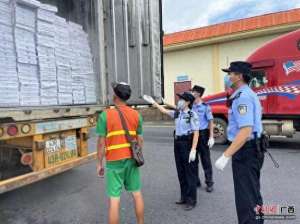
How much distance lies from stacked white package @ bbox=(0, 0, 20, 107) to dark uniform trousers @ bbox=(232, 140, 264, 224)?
2.43 m

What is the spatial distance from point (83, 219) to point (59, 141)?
3.50ft

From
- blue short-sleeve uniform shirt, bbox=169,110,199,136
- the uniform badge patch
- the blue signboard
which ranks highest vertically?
the blue signboard

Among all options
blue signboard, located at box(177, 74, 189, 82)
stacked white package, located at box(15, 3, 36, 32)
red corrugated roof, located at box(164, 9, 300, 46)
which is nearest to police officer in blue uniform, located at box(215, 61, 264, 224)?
stacked white package, located at box(15, 3, 36, 32)

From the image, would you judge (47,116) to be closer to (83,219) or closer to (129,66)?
(83,219)

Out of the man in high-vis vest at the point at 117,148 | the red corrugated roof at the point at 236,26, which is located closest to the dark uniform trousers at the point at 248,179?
the man in high-vis vest at the point at 117,148

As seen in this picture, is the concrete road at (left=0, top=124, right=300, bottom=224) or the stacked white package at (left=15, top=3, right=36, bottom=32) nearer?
the stacked white package at (left=15, top=3, right=36, bottom=32)

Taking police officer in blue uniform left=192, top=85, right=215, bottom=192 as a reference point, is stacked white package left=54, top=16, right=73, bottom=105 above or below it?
above

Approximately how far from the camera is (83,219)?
4285 millimetres

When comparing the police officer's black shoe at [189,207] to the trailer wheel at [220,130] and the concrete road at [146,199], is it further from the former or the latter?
the trailer wheel at [220,130]

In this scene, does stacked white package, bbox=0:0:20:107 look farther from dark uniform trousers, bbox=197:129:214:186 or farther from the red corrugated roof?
the red corrugated roof

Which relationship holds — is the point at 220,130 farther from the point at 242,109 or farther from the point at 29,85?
the point at 242,109

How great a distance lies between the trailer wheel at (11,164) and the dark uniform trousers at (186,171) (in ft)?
6.23

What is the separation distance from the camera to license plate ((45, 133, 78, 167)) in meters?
4.54

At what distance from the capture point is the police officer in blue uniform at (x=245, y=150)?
314cm
